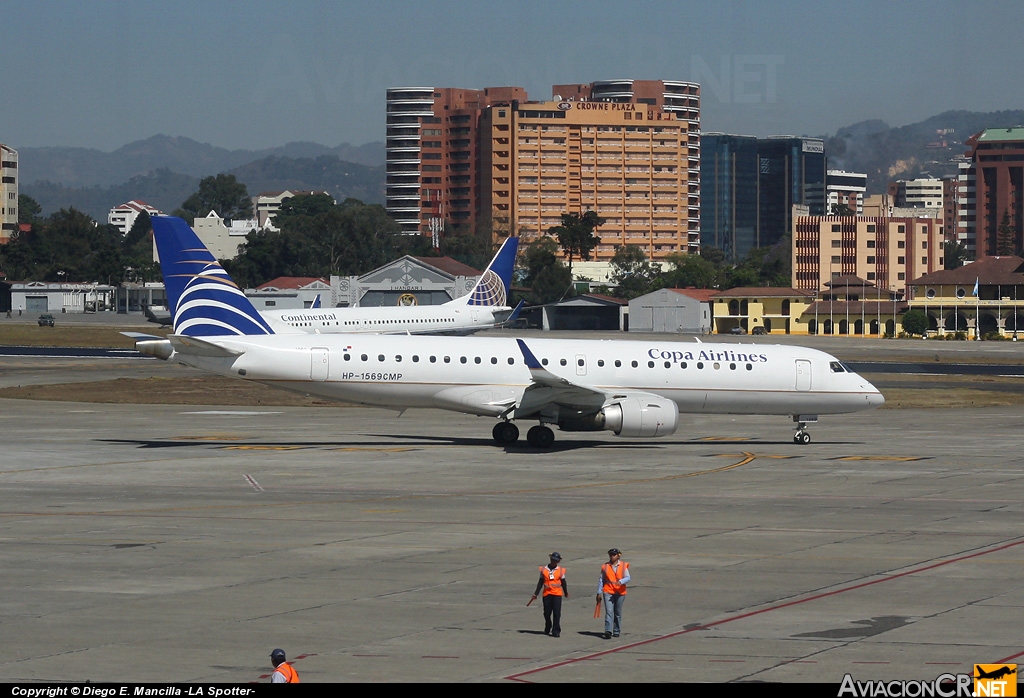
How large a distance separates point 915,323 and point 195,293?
4841 inches

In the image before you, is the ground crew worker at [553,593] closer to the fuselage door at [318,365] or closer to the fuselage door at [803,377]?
the fuselage door at [318,365]

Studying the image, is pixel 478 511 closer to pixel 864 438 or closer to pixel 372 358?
pixel 372 358

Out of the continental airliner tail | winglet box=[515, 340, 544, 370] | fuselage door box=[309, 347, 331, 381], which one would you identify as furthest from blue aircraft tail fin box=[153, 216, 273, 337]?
the continental airliner tail

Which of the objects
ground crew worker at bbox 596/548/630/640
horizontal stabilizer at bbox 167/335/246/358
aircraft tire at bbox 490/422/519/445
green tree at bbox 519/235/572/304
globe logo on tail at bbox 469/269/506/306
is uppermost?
green tree at bbox 519/235/572/304

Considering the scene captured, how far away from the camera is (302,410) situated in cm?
5800

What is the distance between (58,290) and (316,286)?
5437cm

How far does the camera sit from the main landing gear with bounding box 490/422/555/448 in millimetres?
42719

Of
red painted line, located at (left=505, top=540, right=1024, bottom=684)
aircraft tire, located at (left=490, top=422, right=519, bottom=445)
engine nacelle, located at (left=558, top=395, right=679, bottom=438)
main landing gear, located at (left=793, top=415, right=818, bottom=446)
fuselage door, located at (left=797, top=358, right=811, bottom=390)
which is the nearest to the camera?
red painted line, located at (left=505, top=540, right=1024, bottom=684)

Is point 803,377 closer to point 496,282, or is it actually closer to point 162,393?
point 162,393

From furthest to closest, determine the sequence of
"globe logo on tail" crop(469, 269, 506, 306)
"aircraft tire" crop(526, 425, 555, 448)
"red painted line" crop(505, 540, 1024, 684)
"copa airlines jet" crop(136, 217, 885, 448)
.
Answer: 1. "globe logo on tail" crop(469, 269, 506, 306)
2. "aircraft tire" crop(526, 425, 555, 448)
3. "copa airlines jet" crop(136, 217, 885, 448)
4. "red painted line" crop(505, 540, 1024, 684)

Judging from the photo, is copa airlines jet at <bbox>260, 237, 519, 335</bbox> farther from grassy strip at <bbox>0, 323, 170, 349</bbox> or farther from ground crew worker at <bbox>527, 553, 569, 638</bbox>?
ground crew worker at <bbox>527, 553, 569, 638</bbox>

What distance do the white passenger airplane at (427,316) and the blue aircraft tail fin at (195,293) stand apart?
122 ft

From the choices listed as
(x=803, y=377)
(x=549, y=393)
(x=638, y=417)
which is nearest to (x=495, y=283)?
(x=803, y=377)

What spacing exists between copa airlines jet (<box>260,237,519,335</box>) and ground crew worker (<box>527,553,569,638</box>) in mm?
64171
